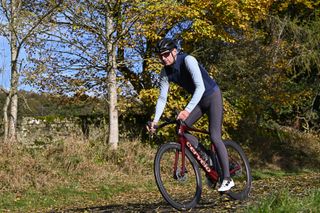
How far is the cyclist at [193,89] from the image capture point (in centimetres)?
639

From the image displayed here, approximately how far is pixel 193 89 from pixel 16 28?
10.4 metres

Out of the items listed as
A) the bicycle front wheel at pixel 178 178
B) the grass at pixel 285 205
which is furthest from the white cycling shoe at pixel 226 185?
the grass at pixel 285 205

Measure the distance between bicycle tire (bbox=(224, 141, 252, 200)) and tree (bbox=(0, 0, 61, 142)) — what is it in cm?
947

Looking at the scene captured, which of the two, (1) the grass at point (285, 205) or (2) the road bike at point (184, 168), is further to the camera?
(2) the road bike at point (184, 168)

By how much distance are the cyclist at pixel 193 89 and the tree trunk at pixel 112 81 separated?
10604mm

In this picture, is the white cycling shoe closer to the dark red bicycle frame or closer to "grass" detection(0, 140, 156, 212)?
the dark red bicycle frame

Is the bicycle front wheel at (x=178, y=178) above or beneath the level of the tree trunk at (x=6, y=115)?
beneath

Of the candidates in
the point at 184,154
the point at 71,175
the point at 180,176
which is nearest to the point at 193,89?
the point at 184,154

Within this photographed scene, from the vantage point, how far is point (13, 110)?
684 inches

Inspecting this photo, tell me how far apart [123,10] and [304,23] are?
467 inches

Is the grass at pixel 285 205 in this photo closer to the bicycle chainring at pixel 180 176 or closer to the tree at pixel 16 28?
the bicycle chainring at pixel 180 176

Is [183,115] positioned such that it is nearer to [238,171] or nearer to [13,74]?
[238,171]

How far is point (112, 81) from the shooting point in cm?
1783

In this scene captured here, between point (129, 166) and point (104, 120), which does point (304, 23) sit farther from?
point (129, 166)
